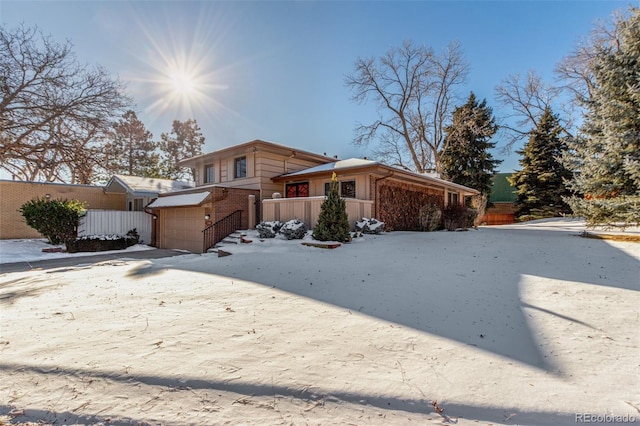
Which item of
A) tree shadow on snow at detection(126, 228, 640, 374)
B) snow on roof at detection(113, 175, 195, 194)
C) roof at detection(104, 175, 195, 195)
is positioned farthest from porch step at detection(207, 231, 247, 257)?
snow on roof at detection(113, 175, 195, 194)

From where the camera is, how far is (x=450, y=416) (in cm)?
192

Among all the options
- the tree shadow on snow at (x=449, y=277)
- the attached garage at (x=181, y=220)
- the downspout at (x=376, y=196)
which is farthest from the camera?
the downspout at (x=376, y=196)

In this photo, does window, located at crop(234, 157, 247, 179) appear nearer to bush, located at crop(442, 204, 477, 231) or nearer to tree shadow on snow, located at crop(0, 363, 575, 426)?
bush, located at crop(442, 204, 477, 231)

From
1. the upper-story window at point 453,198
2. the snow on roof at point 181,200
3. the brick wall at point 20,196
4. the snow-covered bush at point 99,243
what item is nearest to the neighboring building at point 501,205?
the upper-story window at point 453,198

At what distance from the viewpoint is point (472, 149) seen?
985 inches

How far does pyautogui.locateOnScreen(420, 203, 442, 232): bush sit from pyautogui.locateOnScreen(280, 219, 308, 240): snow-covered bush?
276 inches

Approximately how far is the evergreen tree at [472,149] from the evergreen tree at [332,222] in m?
20.5

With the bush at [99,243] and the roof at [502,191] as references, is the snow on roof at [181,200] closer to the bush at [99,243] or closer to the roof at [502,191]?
the bush at [99,243]

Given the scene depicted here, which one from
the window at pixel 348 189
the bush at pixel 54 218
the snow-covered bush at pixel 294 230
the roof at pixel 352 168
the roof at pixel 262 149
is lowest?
the snow-covered bush at pixel 294 230

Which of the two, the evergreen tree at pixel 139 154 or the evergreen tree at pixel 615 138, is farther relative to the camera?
the evergreen tree at pixel 139 154

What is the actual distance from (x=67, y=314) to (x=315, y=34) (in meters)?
12.0

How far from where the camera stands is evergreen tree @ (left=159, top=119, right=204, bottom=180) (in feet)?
98.7

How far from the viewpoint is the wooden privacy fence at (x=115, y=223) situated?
13364 millimetres

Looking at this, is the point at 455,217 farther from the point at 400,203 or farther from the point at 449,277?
the point at 449,277
